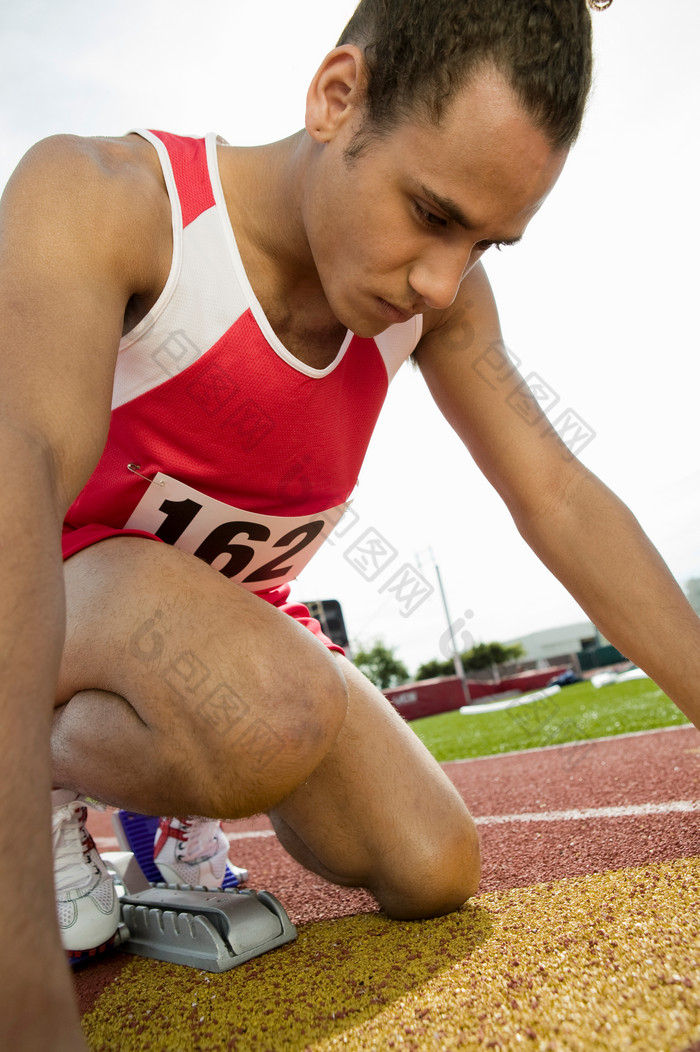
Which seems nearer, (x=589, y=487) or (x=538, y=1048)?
(x=538, y=1048)

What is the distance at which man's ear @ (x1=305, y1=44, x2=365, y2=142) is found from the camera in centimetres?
133

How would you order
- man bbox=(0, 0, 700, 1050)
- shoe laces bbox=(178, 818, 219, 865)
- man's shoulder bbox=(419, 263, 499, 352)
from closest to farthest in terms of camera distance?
man bbox=(0, 0, 700, 1050) → man's shoulder bbox=(419, 263, 499, 352) → shoe laces bbox=(178, 818, 219, 865)

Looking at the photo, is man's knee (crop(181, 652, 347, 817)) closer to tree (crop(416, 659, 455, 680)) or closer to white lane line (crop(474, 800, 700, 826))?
white lane line (crop(474, 800, 700, 826))

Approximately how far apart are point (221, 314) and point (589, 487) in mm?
868

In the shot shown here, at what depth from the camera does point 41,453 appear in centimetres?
82

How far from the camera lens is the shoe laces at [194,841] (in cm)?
201

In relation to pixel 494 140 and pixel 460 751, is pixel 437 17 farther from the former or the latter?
pixel 460 751

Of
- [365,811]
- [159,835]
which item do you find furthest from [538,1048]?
[159,835]

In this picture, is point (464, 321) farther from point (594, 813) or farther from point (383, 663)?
point (383, 663)

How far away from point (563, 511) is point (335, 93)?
959 millimetres

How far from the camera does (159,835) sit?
81.7 inches

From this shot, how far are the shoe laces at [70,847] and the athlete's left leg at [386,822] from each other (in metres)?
0.46

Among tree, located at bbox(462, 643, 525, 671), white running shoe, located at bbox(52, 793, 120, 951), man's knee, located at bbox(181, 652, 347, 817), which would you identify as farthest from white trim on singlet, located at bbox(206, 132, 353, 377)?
tree, located at bbox(462, 643, 525, 671)

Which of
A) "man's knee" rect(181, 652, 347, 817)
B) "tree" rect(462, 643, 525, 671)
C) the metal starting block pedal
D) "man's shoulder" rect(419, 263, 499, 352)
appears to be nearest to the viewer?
"man's knee" rect(181, 652, 347, 817)
